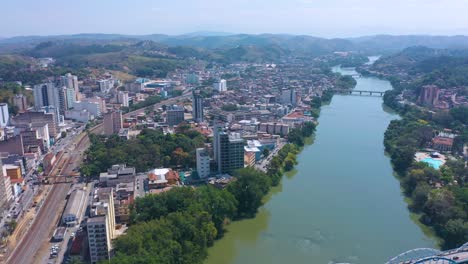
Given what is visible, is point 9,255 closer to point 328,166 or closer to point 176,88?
point 328,166

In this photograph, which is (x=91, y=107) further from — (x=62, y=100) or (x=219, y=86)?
(x=219, y=86)

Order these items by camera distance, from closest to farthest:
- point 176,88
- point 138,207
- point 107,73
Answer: point 138,207
point 176,88
point 107,73

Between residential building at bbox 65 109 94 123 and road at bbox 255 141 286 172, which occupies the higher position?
residential building at bbox 65 109 94 123

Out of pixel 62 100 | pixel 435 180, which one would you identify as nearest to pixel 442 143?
pixel 435 180

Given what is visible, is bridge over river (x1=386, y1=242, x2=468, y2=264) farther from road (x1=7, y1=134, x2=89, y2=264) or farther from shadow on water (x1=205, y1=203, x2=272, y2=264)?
road (x1=7, y1=134, x2=89, y2=264)

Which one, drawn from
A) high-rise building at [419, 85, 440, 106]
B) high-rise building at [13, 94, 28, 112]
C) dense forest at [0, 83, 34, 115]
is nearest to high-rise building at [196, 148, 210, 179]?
dense forest at [0, 83, 34, 115]

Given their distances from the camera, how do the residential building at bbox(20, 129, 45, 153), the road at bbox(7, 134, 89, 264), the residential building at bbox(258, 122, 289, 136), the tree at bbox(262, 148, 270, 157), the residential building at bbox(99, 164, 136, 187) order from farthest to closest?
the residential building at bbox(258, 122, 289, 136), the tree at bbox(262, 148, 270, 157), the residential building at bbox(20, 129, 45, 153), the residential building at bbox(99, 164, 136, 187), the road at bbox(7, 134, 89, 264)

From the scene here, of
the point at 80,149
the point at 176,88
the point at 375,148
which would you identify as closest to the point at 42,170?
the point at 80,149
